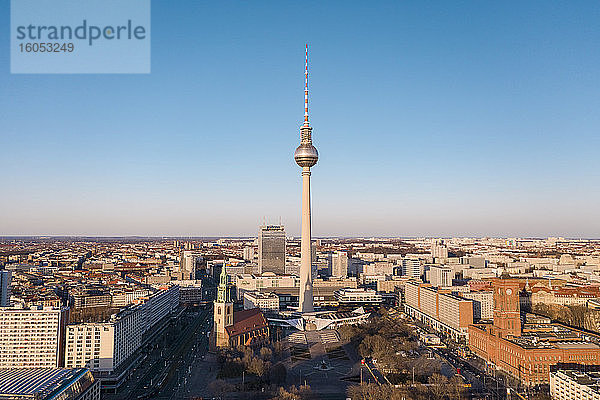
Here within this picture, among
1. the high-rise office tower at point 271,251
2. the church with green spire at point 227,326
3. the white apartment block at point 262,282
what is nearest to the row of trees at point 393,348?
the church with green spire at point 227,326

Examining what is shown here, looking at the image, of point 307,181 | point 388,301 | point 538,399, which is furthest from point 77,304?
point 538,399

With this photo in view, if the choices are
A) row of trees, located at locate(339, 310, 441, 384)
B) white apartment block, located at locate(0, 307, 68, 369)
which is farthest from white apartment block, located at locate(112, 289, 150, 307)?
A: row of trees, located at locate(339, 310, 441, 384)

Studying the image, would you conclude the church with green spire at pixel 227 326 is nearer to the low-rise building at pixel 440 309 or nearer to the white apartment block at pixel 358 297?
the low-rise building at pixel 440 309

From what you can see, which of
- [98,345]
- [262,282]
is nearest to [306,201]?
[262,282]

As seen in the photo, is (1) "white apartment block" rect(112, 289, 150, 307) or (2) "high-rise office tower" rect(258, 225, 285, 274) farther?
(2) "high-rise office tower" rect(258, 225, 285, 274)

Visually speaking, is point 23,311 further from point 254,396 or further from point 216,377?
point 254,396

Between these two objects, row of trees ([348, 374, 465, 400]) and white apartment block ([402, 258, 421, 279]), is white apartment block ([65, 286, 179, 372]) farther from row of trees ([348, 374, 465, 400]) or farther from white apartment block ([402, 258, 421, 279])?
white apartment block ([402, 258, 421, 279])
